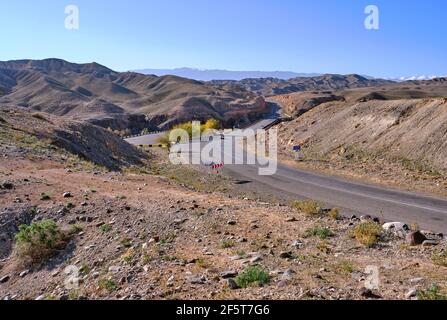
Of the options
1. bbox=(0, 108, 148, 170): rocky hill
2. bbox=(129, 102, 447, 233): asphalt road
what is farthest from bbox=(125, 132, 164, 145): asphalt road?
bbox=(129, 102, 447, 233): asphalt road

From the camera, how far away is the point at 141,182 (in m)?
22.3

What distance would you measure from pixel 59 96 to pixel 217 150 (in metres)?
97.8

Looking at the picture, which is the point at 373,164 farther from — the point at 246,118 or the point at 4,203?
the point at 246,118

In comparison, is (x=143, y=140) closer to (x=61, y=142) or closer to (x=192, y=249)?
(x=61, y=142)

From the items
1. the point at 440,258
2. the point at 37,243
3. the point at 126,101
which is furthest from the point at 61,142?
the point at 126,101

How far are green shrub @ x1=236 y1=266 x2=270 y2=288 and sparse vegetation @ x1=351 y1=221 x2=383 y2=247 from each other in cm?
394

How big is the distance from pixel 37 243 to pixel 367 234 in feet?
29.7

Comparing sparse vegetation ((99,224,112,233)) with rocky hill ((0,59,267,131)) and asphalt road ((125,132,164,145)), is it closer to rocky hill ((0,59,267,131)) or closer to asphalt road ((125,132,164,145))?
asphalt road ((125,132,164,145))

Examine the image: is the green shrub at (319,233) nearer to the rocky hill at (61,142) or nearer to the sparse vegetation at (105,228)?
the sparse vegetation at (105,228)

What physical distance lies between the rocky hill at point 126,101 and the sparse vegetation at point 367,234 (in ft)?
277

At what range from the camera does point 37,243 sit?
41.0ft

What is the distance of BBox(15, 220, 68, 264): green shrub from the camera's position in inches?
489

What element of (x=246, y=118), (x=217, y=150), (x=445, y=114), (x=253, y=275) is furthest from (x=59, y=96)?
(x=253, y=275)

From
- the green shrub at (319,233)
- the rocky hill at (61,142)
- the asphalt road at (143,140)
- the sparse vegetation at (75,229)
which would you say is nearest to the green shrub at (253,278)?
the green shrub at (319,233)
